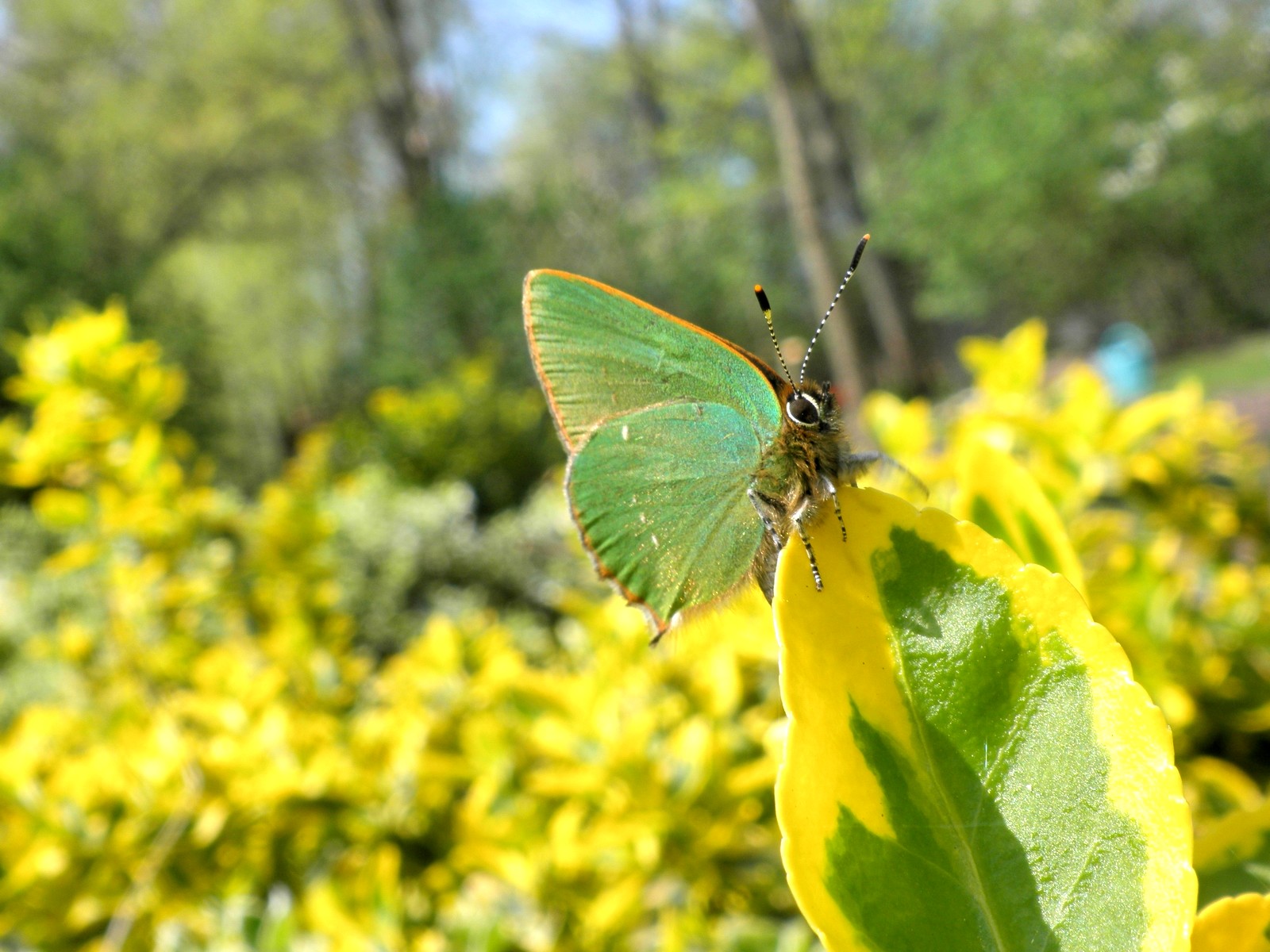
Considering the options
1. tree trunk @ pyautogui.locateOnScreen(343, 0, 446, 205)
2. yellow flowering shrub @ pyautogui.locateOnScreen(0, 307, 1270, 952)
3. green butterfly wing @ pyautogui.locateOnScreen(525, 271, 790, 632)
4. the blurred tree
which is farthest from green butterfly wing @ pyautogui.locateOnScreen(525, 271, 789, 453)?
the blurred tree

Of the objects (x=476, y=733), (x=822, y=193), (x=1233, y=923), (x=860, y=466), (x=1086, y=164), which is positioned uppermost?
(x=860, y=466)

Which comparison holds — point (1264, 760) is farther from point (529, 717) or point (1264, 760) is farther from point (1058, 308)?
point (1058, 308)

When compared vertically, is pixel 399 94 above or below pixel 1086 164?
above

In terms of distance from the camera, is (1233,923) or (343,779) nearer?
(1233,923)

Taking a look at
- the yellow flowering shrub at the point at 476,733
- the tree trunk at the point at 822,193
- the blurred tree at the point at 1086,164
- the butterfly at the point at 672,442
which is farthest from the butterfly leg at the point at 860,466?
the blurred tree at the point at 1086,164

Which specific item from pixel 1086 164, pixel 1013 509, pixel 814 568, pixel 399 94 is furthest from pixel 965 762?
pixel 1086 164

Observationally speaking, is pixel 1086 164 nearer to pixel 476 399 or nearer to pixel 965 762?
pixel 476 399
